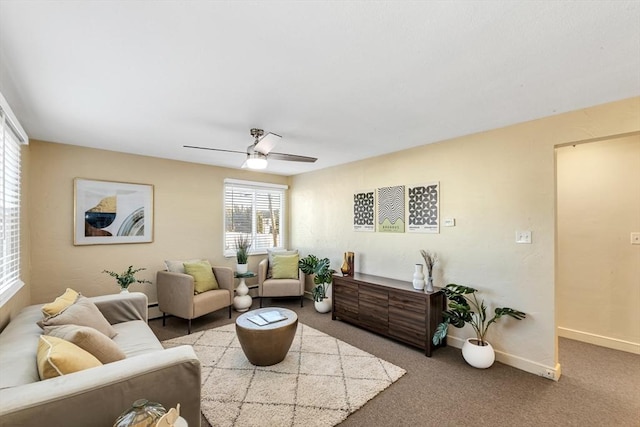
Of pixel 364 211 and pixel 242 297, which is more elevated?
pixel 364 211

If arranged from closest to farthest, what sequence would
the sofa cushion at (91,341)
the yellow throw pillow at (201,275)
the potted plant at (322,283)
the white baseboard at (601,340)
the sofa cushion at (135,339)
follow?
the sofa cushion at (91,341) < the sofa cushion at (135,339) < the white baseboard at (601,340) < the yellow throw pillow at (201,275) < the potted plant at (322,283)

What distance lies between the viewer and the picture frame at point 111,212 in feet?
11.7

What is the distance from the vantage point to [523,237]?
270 centimetres

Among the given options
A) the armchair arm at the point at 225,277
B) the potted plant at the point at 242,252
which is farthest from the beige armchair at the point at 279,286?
the armchair arm at the point at 225,277

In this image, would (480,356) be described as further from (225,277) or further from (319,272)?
(225,277)

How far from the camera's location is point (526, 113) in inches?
99.0

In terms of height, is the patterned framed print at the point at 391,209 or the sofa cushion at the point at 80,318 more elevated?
the patterned framed print at the point at 391,209

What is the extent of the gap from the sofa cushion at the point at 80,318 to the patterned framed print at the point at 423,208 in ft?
10.8

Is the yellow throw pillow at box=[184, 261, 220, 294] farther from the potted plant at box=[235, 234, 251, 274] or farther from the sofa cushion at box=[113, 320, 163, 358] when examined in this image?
the sofa cushion at box=[113, 320, 163, 358]

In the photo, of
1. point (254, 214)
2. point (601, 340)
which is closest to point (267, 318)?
point (254, 214)

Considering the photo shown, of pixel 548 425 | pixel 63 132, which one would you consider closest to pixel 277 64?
pixel 63 132

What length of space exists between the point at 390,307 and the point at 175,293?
9.05 ft

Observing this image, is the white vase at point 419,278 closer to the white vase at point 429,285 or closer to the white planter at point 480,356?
the white vase at point 429,285

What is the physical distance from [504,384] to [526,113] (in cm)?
240
